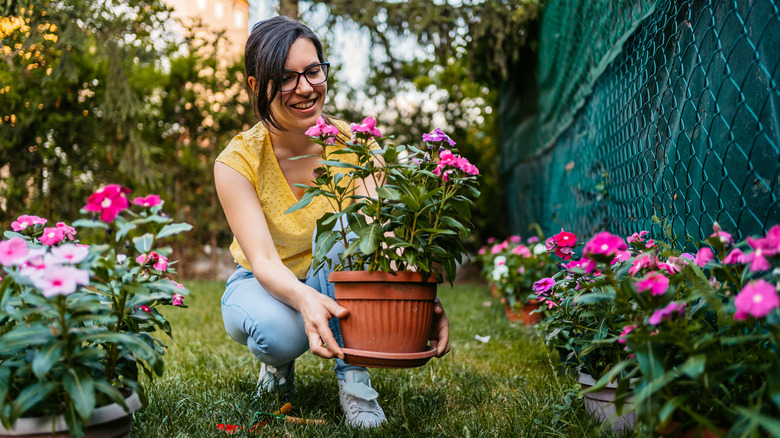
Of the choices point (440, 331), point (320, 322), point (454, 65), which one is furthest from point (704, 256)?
point (454, 65)

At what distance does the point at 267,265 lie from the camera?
160 cm

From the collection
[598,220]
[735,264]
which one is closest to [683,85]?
[735,264]

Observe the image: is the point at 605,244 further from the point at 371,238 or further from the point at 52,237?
the point at 52,237

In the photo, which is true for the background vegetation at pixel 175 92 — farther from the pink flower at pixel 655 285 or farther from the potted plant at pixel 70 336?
the pink flower at pixel 655 285

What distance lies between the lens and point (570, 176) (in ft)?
9.96

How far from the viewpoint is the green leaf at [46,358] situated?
95cm

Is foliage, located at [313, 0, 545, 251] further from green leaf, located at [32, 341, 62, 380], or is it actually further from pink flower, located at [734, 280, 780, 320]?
green leaf, located at [32, 341, 62, 380]

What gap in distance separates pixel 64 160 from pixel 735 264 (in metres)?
5.67

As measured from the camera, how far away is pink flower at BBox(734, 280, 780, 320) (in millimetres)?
823

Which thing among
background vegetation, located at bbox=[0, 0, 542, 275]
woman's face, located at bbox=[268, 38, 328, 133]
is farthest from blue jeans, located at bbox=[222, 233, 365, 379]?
background vegetation, located at bbox=[0, 0, 542, 275]

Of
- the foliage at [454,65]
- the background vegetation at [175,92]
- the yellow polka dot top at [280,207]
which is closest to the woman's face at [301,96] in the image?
the yellow polka dot top at [280,207]

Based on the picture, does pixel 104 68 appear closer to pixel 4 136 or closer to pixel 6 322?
pixel 4 136

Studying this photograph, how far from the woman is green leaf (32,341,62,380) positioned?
1.93 ft

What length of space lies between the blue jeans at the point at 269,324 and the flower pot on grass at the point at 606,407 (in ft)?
2.13
